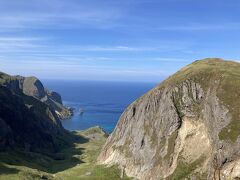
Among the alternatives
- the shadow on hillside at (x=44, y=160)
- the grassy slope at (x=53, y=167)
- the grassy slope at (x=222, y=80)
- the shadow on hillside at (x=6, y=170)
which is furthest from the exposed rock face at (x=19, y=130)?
the grassy slope at (x=222, y=80)

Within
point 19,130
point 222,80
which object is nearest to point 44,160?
point 19,130

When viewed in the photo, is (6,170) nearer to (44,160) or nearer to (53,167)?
(53,167)

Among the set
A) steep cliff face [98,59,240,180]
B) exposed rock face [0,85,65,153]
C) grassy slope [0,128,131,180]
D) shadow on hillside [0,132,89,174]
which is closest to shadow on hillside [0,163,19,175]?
grassy slope [0,128,131,180]

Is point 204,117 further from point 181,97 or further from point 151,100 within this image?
point 151,100

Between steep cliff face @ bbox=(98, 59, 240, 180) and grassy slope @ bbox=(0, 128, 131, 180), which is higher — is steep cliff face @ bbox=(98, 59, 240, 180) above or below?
above

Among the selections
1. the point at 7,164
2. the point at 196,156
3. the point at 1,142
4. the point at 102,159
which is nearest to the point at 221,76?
the point at 196,156

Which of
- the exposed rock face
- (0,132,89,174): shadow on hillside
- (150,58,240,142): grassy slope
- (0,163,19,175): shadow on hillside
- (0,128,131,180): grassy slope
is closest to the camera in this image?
(150,58,240,142): grassy slope

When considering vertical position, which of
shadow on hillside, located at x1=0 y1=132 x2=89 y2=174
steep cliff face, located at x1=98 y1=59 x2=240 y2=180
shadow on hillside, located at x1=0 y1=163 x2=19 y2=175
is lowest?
shadow on hillside, located at x1=0 y1=132 x2=89 y2=174

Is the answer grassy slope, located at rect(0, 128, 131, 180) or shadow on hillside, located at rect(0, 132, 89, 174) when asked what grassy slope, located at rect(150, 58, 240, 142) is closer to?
grassy slope, located at rect(0, 128, 131, 180)
